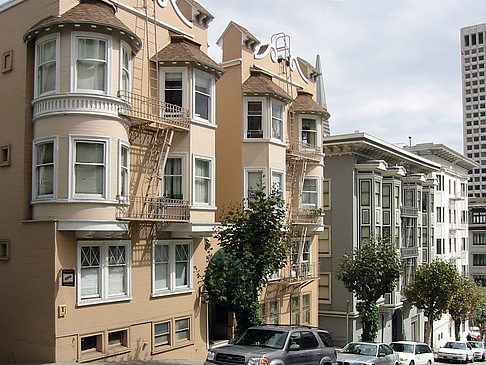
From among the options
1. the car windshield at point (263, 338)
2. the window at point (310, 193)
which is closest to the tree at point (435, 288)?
the window at point (310, 193)

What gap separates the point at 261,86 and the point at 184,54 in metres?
5.62

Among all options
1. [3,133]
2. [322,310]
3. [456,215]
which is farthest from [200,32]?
[456,215]

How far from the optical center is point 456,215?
217 ft

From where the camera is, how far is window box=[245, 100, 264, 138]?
25875 mm

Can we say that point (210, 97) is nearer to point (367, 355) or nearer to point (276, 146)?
point (276, 146)

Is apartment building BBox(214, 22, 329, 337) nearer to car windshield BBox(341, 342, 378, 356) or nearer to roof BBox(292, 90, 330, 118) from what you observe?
roof BBox(292, 90, 330, 118)

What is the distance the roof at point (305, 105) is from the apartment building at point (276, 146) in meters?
0.05

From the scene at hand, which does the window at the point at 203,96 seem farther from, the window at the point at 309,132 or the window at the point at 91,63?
the window at the point at 309,132

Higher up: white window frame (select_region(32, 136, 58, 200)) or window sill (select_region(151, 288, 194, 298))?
white window frame (select_region(32, 136, 58, 200))

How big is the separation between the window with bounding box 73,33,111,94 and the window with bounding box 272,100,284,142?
33.8 ft

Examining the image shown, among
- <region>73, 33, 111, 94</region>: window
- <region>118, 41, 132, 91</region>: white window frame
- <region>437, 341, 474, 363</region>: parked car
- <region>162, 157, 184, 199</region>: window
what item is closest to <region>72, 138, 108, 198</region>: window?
<region>73, 33, 111, 94</region>: window

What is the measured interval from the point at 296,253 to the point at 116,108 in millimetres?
14756

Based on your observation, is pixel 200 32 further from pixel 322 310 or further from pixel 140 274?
pixel 322 310

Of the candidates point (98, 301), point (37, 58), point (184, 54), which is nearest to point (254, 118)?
point (184, 54)
